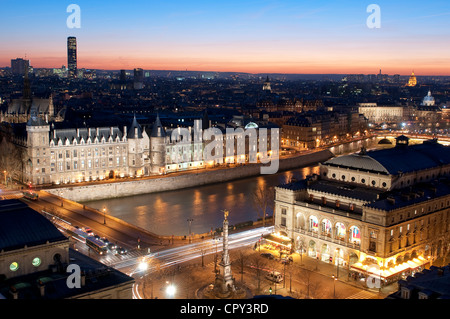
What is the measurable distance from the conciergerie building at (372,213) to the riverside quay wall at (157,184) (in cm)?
1990

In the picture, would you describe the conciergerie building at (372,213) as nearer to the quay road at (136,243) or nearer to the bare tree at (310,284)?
the bare tree at (310,284)

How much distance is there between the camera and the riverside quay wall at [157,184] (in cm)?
4562

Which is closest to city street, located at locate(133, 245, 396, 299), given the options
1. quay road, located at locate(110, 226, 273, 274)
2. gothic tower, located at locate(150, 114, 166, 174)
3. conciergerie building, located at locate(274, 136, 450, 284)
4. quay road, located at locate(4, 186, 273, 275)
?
quay road, located at locate(110, 226, 273, 274)

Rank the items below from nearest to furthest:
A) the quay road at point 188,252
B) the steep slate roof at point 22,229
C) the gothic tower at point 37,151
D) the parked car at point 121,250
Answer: the steep slate roof at point 22,229 → the quay road at point 188,252 → the parked car at point 121,250 → the gothic tower at point 37,151

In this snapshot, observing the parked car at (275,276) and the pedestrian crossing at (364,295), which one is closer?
the pedestrian crossing at (364,295)

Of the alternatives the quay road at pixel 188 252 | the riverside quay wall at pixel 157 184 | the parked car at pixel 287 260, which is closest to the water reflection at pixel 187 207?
the riverside quay wall at pixel 157 184

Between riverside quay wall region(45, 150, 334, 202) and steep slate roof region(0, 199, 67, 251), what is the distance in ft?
78.5

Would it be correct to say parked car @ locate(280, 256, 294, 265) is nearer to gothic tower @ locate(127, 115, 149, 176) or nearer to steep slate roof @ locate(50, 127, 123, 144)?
gothic tower @ locate(127, 115, 149, 176)

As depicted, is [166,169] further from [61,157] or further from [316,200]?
[316,200]

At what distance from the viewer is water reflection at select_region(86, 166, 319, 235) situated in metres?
38.8

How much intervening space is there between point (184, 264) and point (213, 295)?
15.7 feet

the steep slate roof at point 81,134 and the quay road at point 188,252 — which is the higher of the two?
the steep slate roof at point 81,134
